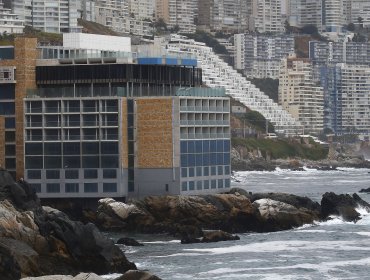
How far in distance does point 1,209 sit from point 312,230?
29.3 meters

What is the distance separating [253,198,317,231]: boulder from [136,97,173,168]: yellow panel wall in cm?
737

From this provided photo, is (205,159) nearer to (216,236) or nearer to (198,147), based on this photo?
(198,147)

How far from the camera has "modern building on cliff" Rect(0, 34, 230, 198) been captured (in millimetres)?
106562

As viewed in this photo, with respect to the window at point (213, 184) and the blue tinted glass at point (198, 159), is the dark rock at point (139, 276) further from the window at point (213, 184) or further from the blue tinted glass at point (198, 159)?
the window at point (213, 184)

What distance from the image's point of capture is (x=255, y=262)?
85.8 m

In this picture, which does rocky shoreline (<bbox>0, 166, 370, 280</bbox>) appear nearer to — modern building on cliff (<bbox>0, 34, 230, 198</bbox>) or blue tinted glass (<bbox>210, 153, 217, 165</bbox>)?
blue tinted glass (<bbox>210, 153, 217, 165</bbox>)

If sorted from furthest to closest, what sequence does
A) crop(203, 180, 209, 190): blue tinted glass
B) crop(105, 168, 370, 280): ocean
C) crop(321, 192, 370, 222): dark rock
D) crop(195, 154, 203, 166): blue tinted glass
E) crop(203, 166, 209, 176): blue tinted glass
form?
crop(321, 192, 370, 222): dark rock
crop(203, 166, 209, 176): blue tinted glass
crop(203, 180, 209, 190): blue tinted glass
crop(195, 154, 203, 166): blue tinted glass
crop(105, 168, 370, 280): ocean

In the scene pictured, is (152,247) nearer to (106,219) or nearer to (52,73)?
(106,219)

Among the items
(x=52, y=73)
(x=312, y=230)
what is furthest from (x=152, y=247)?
(x=52, y=73)

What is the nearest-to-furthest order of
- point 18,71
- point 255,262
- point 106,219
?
point 255,262, point 106,219, point 18,71

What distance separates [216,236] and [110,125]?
15513 mm

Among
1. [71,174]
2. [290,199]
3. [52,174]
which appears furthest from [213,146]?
[52,174]

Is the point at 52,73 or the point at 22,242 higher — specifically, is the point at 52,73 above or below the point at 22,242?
above

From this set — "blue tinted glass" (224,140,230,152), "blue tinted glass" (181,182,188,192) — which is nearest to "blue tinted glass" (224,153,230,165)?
"blue tinted glass" (224,140,230,152)
